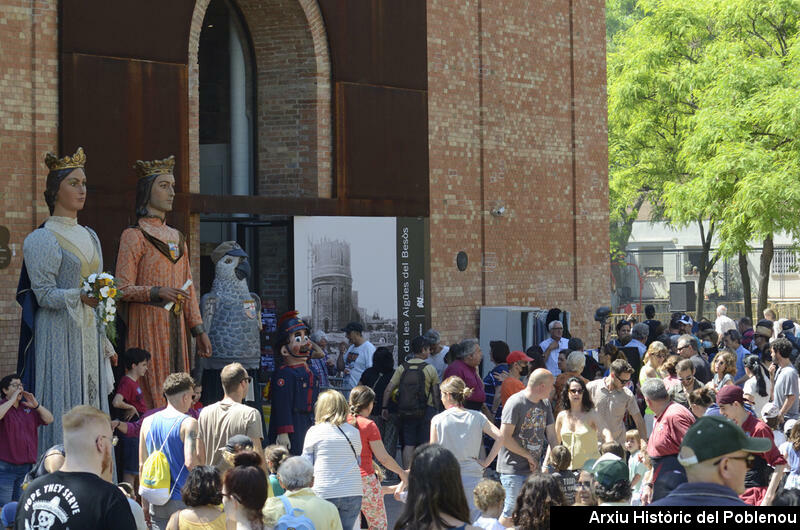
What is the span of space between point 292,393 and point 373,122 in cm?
704

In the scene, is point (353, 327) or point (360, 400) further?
point (353, 327)

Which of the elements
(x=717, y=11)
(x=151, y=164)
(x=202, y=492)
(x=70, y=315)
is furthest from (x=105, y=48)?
(x=717, y=11)

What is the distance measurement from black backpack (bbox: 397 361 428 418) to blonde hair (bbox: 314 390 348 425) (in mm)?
3630

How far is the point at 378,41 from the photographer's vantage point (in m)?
18.6

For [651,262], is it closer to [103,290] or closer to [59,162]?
[59,162]

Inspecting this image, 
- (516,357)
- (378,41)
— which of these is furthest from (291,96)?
(516,357)

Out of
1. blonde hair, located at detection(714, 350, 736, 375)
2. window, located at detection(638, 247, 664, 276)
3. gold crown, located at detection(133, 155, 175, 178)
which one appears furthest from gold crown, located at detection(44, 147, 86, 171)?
window, located at detection(638, 247, 664, 276)

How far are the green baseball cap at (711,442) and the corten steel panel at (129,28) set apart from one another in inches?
434

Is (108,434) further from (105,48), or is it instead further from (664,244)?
(664,244)

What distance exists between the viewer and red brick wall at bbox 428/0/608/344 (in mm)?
19828

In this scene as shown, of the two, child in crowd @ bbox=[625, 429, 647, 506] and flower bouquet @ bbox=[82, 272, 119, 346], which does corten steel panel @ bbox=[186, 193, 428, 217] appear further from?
child in crowd @ bbox=[625, 429, 647, 506]

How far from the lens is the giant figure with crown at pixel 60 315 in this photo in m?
11.6

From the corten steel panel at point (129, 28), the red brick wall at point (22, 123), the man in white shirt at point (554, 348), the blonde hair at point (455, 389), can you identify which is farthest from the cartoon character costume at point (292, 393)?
the man in white shirt at point (554, 348)

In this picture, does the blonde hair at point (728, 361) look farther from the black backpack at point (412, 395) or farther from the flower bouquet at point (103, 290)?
the flower bouquet at point (103, 290)
